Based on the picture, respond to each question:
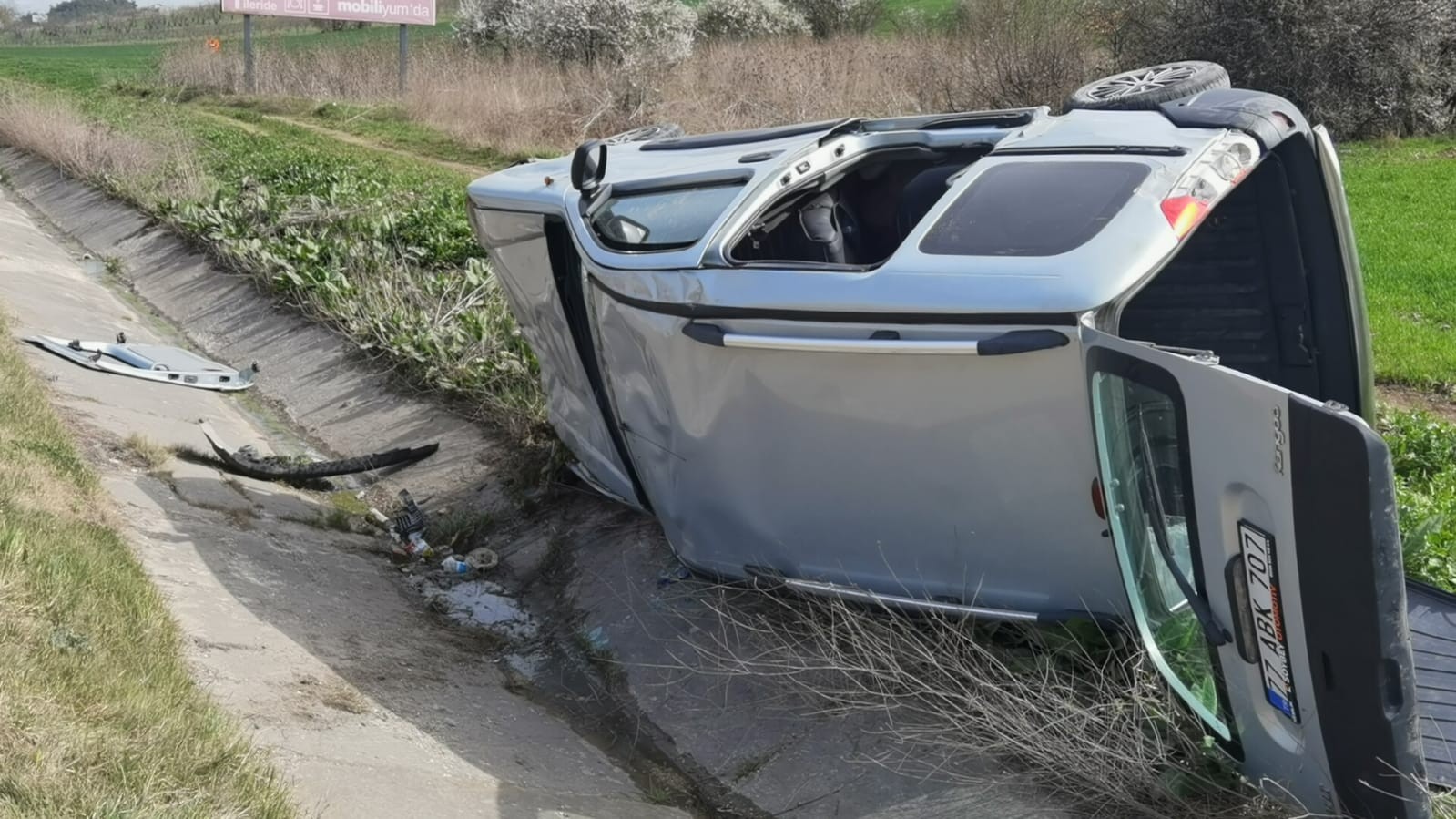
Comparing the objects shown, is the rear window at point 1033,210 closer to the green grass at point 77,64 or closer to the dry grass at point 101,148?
the dry grass at point 101,148

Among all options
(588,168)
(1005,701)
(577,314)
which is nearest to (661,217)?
(588,168)

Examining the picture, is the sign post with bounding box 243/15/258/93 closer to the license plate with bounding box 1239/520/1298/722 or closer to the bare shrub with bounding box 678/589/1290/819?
the bare shrub with bounding box 678/589/1290/819

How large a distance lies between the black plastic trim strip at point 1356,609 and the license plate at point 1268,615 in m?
0.11

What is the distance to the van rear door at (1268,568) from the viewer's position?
125 inches

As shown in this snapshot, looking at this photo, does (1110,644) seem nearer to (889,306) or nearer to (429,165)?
(889,306)

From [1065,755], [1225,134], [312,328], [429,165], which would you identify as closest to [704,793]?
[1065,755]

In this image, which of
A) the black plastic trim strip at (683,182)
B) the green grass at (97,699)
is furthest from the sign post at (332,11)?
the green grass at (97,699)

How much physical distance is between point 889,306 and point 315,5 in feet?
122

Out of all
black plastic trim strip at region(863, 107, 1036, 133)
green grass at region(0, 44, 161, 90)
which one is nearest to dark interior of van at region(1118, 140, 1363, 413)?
black plastic trim strip at region(863, 107, 1036, 133)

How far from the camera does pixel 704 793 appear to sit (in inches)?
200

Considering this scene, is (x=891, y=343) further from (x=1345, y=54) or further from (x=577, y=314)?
(x=1345, y=54)

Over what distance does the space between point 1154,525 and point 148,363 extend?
885 cm

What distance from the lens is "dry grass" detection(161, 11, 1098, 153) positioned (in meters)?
18.6

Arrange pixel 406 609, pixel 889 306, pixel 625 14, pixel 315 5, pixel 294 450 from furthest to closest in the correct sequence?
1. pixel 315 5
2. pixel 625 14
3. pixel 294 450
4. pixel 406 609
5. pixel 889 306
